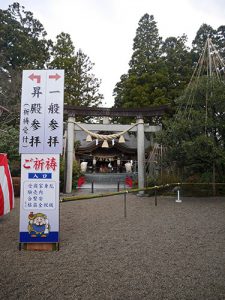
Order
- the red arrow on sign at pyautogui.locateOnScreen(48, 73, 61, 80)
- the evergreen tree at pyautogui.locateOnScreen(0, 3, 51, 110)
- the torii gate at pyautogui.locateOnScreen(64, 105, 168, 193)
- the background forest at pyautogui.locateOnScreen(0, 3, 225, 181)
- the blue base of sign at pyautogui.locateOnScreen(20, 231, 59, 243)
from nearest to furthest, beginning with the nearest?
1. the blue base of sign at pyautogui.locateOnScreen(20, 231, 59, 243)
2. the red arrow on sign at pyautogui.locateOnScreen(48, 73, 61, 80)
3. the background forest at pyautogui.locateOnScreen(0, 3, 225, 181)
4. the torii gate at pyautogui.locateOnScreen(64, 105, 168, 193)
5. the evergreen tree at pyautogui.locateOnScreen(0, 3, 51, 110)

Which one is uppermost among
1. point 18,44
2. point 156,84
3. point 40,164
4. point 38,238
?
point 18,44

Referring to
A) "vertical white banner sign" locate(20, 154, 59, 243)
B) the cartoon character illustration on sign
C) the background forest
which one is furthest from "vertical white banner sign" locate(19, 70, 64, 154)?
the background forest

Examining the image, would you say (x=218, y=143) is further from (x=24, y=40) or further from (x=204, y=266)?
(x=24, y=40)

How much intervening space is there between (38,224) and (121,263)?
1.57 meters

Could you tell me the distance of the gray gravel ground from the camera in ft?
8.32

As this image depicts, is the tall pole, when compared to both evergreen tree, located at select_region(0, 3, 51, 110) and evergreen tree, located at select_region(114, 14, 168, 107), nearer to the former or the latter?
evergreen tree, located at select_region(114, 14, 168, 107)

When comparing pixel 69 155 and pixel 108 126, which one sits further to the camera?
pixel 108 126

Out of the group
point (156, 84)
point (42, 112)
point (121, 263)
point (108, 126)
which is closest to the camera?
point (121, 263)

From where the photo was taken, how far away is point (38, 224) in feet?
12.7

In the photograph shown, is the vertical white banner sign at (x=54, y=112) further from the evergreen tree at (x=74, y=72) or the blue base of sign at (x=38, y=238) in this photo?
the evergreen tree at (x=74, y=72)

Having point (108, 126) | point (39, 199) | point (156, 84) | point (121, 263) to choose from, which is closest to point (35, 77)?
point (39, 199)

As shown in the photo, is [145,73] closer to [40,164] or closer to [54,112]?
[54,112]

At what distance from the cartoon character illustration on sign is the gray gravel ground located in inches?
12.4

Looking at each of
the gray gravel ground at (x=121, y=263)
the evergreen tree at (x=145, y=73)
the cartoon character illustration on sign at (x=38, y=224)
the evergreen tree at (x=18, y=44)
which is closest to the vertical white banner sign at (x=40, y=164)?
the cartoon character illustration on sign at (x=38, y=224)
